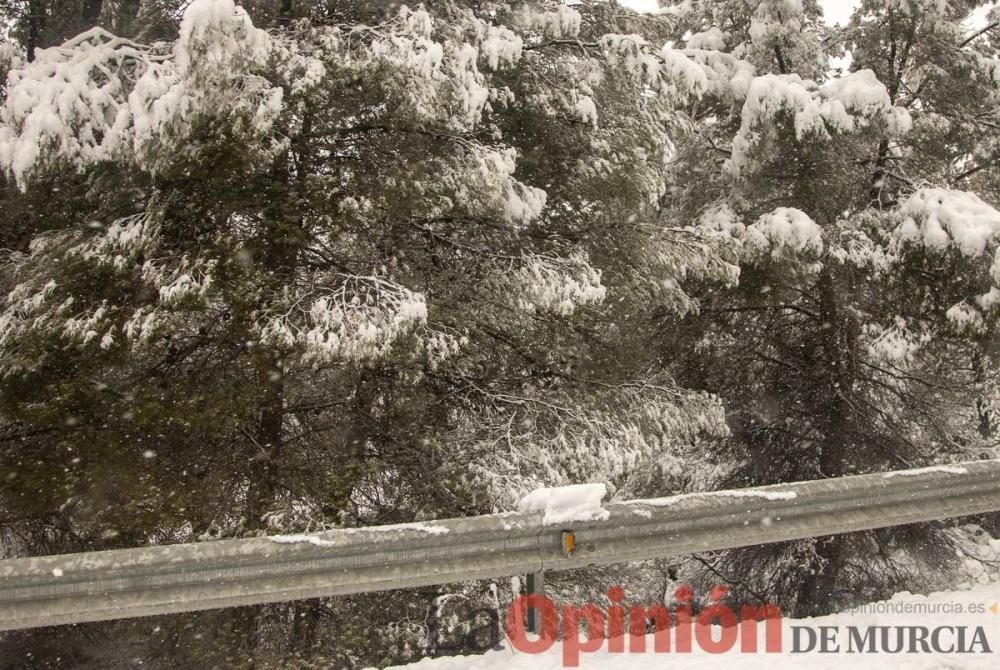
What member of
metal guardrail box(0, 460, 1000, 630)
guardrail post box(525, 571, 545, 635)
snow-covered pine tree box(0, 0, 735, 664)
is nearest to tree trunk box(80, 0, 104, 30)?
snow-covered pine tree box(0, 0, 735, 664)

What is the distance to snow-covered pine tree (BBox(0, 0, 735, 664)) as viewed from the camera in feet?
19.0

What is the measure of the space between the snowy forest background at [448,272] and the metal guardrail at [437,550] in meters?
1.47

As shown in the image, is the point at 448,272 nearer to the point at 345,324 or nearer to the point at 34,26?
the point at 345,324

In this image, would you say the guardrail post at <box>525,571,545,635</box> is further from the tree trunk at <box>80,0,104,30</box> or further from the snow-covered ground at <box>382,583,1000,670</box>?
the tree trunk at <box>80,0,104,30</box>

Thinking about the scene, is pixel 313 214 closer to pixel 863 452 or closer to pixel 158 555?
pixel 158 555

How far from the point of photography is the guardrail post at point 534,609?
3.28m

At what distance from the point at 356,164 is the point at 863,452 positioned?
288 inches

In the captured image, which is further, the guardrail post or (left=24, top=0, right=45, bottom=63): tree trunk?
(left=24, top=0, right=45, bottom=63): tree trunk

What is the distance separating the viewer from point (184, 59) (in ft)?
17.2

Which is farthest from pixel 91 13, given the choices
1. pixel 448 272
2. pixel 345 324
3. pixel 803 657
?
pixel 803 657

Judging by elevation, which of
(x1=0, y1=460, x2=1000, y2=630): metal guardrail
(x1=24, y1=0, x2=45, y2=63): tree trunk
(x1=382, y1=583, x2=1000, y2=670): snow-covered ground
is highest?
(x1=24, y1=0, x2=45, y2=63): tree trunk

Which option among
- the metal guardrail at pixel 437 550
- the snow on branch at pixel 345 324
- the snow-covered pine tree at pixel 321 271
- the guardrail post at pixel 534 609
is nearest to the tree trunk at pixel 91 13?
the snow-covered pine tree at pixel 321 271

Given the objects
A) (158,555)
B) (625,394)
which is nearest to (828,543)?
(625,394)

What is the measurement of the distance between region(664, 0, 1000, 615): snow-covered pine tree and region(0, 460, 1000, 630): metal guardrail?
502 centimetres
